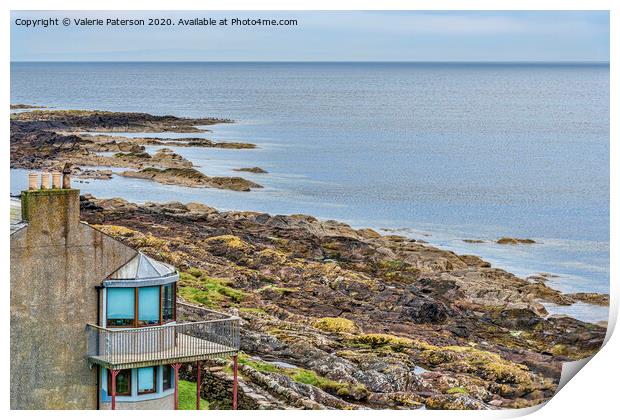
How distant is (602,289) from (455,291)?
310 centimetres

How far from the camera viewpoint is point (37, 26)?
27.7m

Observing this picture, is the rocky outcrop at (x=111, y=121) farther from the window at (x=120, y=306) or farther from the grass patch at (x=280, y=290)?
the window at (x=120, y=306)

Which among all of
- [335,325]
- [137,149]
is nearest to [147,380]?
[335,325]

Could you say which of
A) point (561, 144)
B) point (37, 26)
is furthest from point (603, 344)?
point (37, 26)

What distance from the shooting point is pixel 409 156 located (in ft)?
108

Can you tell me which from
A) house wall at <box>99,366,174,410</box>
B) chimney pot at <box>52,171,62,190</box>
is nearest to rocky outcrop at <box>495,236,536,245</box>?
house wall at <box>99,366,174,410</box>

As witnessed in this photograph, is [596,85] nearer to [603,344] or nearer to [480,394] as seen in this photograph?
[603,344]

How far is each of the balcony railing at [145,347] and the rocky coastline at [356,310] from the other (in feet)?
8.39

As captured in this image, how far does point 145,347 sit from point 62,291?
4.26ft

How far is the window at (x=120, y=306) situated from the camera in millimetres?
18484

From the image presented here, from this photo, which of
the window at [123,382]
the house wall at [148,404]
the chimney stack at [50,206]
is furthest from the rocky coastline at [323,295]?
the chimney stack at [50,206]

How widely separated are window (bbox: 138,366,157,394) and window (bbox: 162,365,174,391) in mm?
167

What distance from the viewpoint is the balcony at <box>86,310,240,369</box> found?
59.9ft

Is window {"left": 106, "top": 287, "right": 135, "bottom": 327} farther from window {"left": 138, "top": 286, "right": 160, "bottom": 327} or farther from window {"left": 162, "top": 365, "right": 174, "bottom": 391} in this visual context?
window {"left": 162, "top": 365, "right": 174, "bottom": 391}
